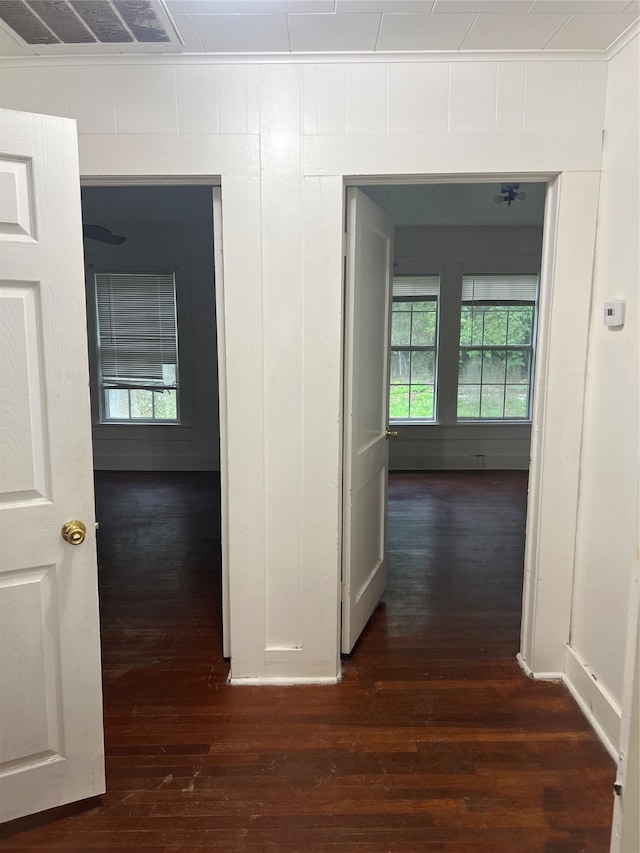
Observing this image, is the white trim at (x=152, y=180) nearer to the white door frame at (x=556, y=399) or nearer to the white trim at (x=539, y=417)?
the white door frame at (x=556, y=399)

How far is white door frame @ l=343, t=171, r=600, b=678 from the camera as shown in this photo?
223cm

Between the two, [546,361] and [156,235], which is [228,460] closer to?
[546,361]

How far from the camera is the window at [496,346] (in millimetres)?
6391

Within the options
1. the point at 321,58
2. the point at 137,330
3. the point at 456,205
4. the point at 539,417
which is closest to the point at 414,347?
the point at 456,205

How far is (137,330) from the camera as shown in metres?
6.29

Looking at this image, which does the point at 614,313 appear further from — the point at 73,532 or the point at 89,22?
the point at 89,22

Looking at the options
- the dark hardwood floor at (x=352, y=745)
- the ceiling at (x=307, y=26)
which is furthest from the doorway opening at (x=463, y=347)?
the ceiling at (x=307, y=26)

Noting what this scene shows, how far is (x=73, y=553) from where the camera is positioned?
170 centimetres

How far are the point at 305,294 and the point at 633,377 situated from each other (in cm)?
125

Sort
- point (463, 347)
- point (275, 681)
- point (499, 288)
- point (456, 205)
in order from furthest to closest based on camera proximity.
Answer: point (463, 347) < point (499, 288) < point (456, 205) < point (275, 681)

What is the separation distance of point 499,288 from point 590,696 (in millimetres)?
5027

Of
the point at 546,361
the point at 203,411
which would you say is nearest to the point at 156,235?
the point at 203,411

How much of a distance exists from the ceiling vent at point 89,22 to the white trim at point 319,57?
0.07 metres

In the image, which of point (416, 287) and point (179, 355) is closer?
point (179, 355)
